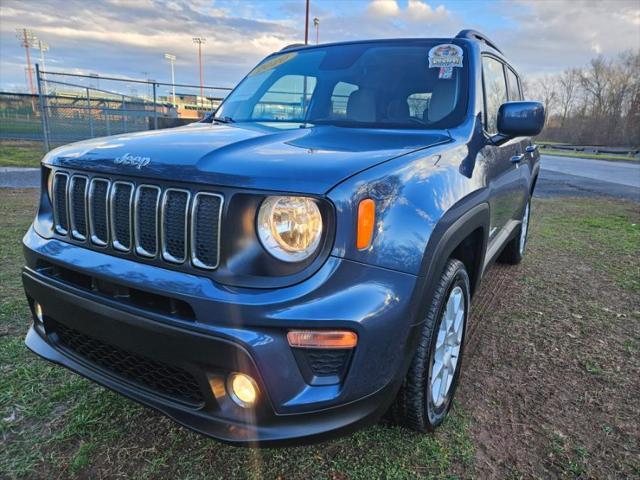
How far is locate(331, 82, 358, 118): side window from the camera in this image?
295cm

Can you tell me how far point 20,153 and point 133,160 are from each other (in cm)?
1674

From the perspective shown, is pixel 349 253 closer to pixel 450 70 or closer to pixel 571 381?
pixel 450 70

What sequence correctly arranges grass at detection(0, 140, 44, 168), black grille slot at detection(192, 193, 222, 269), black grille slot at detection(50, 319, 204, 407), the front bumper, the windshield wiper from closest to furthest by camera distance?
the front bumper
black grille slot at detection(192, 193, 222, 269)
black grille slot at detection(50, 319, 204, 407)
the windshield wiper
grass at detection(0, 140, 44, 168)

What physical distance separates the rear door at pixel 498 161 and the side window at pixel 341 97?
857 millimetres

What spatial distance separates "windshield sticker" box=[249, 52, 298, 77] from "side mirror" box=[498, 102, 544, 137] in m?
1.65

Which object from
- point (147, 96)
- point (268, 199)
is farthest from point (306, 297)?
point (147, 96)

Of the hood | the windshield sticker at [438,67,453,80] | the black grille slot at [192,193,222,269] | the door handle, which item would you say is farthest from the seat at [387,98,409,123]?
the door handle

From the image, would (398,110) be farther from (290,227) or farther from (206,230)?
(206,230)

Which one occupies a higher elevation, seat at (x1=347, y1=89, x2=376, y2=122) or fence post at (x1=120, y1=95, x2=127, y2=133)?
seat at (x1=347, y1=89, x2=376, y2=122)

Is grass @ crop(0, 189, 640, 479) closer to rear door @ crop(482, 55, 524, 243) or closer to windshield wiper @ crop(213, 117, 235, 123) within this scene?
rear door @ crop(482, 55, 524, 243)

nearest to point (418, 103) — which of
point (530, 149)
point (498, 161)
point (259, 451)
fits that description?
point (498, 161)

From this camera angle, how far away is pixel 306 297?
1.51m

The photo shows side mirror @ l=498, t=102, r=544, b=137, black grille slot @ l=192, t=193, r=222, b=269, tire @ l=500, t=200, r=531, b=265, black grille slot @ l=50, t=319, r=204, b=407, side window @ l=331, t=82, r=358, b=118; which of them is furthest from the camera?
tire @ l=500, t=200, r=531, b=265

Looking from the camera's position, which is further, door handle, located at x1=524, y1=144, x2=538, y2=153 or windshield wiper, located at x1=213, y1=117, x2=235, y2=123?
door handle, located at x1=524, y1=144, x2=538, y2=153
